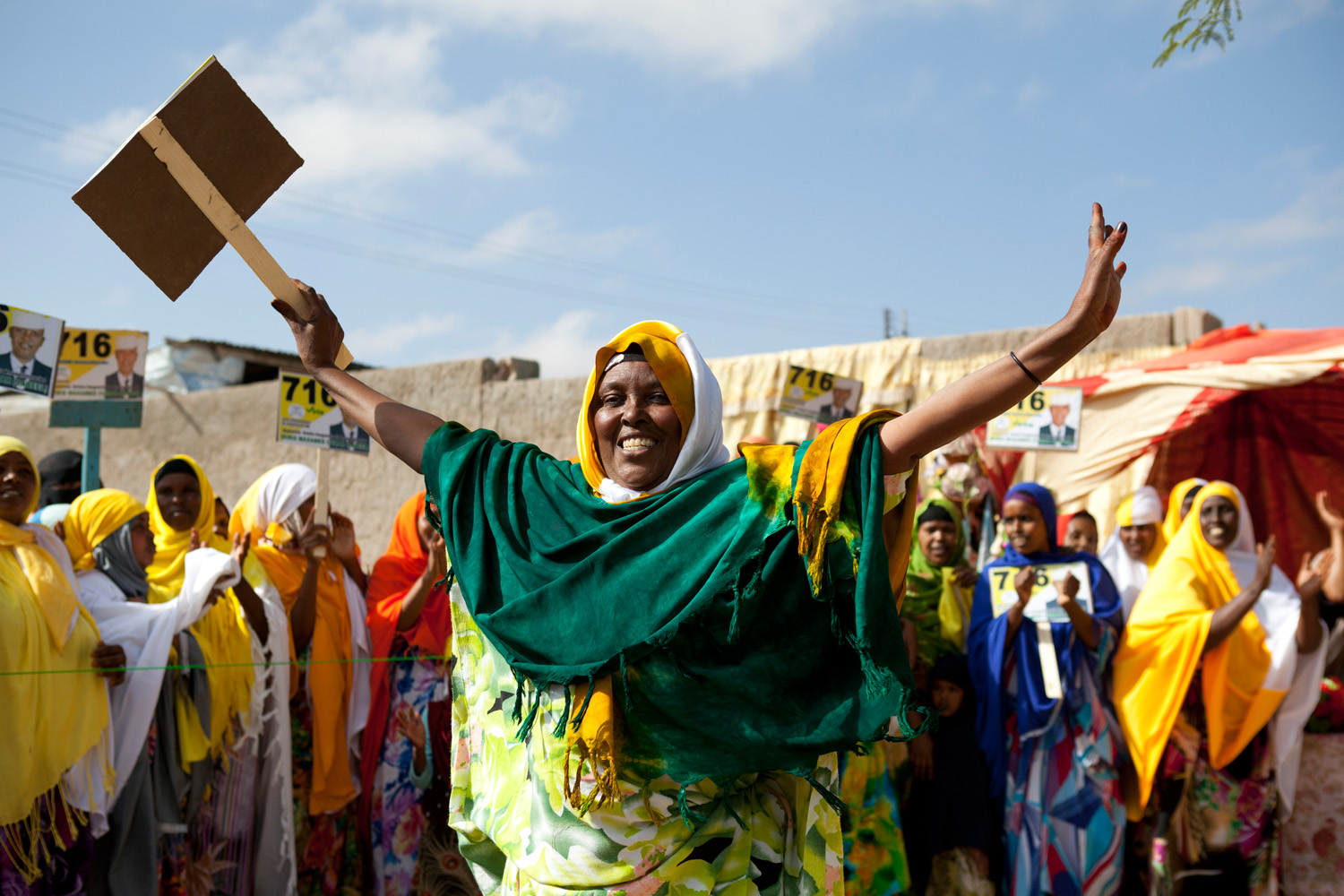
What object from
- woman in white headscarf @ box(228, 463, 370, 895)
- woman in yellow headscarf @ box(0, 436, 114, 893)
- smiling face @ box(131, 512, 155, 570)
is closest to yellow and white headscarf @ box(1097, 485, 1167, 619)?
woman in white headscarf @ box(228, 463, 370, 895)

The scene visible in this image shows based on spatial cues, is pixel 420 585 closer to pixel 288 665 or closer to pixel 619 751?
pixel 288 665

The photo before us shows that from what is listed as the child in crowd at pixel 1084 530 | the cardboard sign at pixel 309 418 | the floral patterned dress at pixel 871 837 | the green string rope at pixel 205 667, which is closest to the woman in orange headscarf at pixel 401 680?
the green string rope at pixel 205 667

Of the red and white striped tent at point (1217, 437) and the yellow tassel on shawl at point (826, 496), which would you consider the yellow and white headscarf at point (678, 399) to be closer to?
the yellow tassel on shawl at point (826, 496)

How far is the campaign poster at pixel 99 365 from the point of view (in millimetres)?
6105

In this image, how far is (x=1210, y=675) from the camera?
5.21 metres

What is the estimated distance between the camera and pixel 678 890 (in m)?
2.38

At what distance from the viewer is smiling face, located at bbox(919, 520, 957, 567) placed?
5.56 metres

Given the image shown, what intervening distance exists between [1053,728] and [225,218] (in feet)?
13.2

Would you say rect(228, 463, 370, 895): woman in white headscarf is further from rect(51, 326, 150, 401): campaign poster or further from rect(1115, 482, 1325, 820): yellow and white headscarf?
rect(1115, 482, 1325, 820): yellow and white headscarf

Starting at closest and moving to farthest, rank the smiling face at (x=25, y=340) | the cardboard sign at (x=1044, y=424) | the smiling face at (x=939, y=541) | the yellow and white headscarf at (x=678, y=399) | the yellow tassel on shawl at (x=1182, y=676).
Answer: the yellow and white headscarf at (x=678, y=399)
the yellow tassel on shawl at (x=1182, y=676)
the smiling face at (x=25, y=340)
the smiling face at (x=939, y=541)
the cardboard sign at (x=1044, y=424)

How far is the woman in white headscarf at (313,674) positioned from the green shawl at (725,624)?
2.80 m

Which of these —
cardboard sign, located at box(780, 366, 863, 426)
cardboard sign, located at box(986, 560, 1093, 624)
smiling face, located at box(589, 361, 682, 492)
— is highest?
cardboard sign, located at box(780, 366, 863, 426)

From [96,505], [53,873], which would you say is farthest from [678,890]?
[96,505]

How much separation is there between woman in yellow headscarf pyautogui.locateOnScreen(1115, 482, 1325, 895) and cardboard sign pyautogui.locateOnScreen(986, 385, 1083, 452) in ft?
4.68
